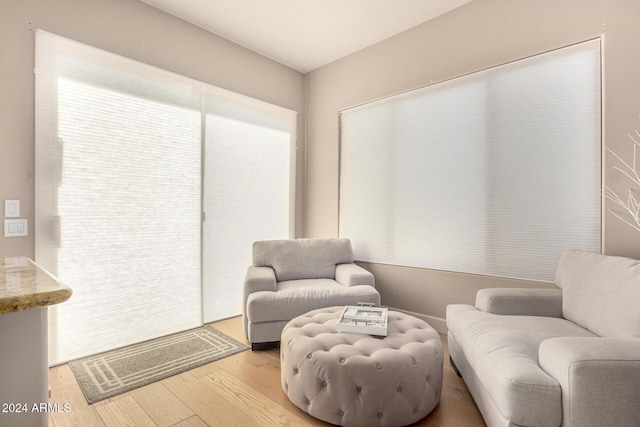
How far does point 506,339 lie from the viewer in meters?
1.56

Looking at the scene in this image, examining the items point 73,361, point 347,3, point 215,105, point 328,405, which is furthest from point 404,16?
point 73,361

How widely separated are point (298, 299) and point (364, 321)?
0.76 meters

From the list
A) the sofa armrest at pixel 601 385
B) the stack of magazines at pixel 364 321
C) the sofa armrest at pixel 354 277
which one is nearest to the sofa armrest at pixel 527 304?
the stack of magazines at pixel 364 321

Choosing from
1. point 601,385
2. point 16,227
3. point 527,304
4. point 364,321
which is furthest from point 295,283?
point 601,385

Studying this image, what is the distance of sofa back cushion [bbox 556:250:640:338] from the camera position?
60.5 inches

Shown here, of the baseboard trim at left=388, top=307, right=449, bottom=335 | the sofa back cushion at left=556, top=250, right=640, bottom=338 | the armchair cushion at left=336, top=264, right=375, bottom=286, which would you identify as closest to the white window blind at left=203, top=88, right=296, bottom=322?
the armchair cushion at left=336, top=264, right=375, bottom=286

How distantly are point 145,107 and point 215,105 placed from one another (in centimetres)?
67

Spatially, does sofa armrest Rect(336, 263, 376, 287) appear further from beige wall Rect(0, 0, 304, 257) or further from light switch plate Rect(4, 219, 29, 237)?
light switch plate Rect(4, 219, 29, 237)

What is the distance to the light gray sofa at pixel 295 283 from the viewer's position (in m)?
2.50

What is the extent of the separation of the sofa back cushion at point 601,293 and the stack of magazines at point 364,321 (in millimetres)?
1096

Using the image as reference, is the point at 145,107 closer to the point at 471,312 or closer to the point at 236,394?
the point at 236,394

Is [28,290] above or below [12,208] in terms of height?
below

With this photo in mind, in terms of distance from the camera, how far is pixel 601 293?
1720 millimetres

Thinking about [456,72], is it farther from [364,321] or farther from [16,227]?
[16,227]
